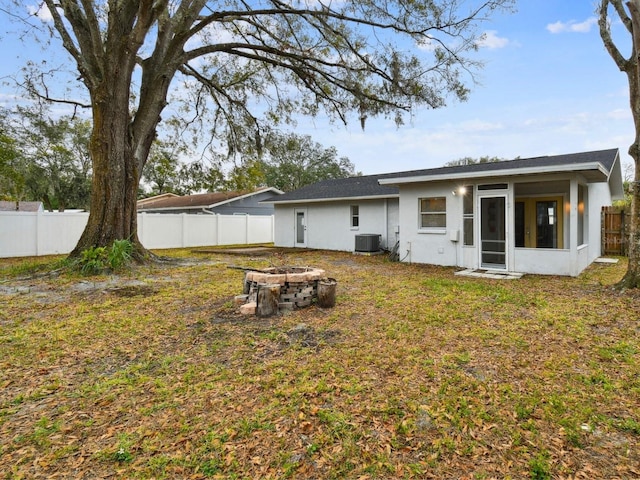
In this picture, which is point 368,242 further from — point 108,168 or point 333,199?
point 108,168

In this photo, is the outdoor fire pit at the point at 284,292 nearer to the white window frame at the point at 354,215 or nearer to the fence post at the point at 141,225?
the white window frame at the point at 354,215

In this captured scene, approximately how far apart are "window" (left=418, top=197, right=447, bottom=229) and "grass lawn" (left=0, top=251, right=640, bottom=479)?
15.5ft

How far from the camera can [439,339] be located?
418 cm

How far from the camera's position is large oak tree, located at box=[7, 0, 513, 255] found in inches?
351

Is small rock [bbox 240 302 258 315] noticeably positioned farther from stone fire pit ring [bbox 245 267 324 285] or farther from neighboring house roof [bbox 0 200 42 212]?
neighboring house roof [bbox 0 200 42 212]

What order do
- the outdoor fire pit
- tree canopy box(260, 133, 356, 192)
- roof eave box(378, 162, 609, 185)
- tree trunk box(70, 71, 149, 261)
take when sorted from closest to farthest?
the outdoor fire pit → roof eave box(378, 162, 609, 185) → tree trunk box(70, 71, 149, 261) → tree canopy box(260, 133, 356, 192)

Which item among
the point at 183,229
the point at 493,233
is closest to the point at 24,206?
the point at 183,229

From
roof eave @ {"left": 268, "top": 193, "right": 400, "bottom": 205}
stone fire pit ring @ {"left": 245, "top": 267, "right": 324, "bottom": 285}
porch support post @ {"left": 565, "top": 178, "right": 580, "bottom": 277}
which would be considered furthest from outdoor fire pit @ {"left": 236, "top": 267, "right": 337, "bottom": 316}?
roof eave @ {"left": 268, "top": 193, "right": 400, "bottom": 205}

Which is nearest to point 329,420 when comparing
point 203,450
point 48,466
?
point 203,450

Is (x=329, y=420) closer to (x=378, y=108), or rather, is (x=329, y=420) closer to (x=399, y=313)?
(x=399, y=313)

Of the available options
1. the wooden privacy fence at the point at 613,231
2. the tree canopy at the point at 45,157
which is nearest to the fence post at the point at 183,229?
the tree canopy at the point at 45,157

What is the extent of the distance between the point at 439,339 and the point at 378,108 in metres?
8.58

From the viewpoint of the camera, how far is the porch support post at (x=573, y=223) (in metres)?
8.19

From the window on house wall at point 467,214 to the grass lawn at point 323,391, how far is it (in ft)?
13.3
